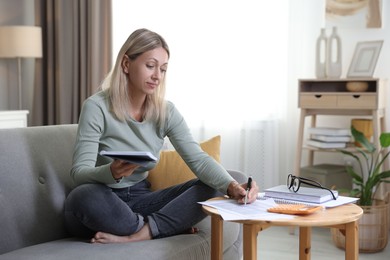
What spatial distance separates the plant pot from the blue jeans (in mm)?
1401

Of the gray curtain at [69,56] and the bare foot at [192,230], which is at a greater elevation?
the gray curtain at [69,56]

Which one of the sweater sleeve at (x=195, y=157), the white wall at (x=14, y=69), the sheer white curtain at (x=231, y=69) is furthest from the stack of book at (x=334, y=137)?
the white wall at (x=14, y=69)

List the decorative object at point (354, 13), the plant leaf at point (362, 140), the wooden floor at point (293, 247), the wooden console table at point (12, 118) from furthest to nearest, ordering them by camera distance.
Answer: the wooden console table at point (12, 118)
the decorative object at point (354, 13)
the plant leaf at point (362, 140)
the wooden floor at point (293, 247)

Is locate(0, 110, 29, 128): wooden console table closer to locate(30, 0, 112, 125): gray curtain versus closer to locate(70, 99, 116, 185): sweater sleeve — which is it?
locate(30, 0, 112, 125): gray curtain

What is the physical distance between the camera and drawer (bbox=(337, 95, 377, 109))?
334cm

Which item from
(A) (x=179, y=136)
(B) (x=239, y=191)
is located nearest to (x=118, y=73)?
(A) (x=179, y=136)

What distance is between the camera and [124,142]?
2158 millimetres

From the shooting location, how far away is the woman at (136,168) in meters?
1.92

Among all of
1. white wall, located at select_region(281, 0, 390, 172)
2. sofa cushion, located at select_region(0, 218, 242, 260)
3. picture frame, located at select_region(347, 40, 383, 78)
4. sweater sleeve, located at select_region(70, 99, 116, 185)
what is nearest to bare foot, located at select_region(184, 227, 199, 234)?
sofa cushion, located at select_region(0, 218, 242, 260)

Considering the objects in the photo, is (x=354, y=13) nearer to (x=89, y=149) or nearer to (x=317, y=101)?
(x=317, y=101)

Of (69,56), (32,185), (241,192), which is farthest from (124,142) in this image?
(69,56)

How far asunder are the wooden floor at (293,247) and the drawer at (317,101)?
2.50 feet

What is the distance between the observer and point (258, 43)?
152 inches

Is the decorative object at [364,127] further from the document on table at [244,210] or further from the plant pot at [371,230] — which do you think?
the document on table at [244,210]
